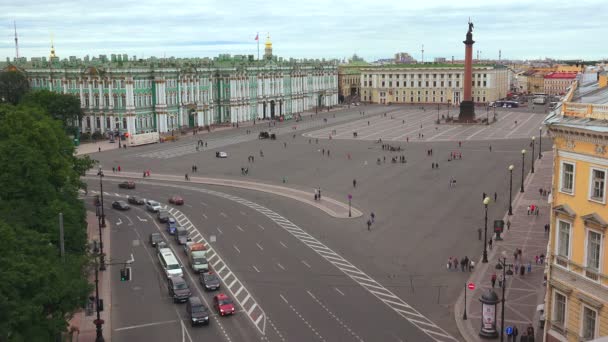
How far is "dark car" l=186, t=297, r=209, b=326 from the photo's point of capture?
34.2 m

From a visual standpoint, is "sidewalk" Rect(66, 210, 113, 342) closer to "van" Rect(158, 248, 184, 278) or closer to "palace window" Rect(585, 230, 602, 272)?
"van" Rect(158, 248, 184, 278)

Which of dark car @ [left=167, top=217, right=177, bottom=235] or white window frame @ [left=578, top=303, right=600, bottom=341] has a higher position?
white window frame @ [left=578, top=303, right=600, bottom=341]

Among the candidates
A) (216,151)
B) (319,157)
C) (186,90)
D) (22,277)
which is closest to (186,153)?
(216,151)

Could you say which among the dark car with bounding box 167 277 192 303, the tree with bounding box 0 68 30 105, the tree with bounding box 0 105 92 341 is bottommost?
the dark car with bounding box 167 277 192 303

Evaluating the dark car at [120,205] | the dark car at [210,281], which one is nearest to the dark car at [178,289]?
the dark car at [210,281]

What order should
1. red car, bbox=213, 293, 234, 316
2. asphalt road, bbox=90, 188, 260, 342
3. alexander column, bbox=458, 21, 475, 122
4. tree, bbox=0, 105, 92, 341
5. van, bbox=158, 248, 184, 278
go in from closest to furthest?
tree, bbox=0, 105, 92, 341, asphalt road, bbox=90, 188, 260, 342, red car, bbox=213, 293, 234, 316, van, bbox=158, 248, 184, 278, alexander column, bbox=458, 21, 475, 122

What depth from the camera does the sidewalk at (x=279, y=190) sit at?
59.8 metres

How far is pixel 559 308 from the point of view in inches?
1096

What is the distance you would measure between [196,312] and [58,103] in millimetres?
83493

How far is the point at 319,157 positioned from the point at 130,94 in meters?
41.6

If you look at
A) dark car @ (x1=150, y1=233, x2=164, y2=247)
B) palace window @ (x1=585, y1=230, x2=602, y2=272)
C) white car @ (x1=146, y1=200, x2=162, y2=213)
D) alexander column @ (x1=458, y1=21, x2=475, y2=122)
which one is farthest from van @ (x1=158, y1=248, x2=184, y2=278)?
alexander column @ (x1=458, y1=21, x2=475, y2=122)

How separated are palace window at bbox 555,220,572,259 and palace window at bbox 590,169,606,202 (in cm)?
194

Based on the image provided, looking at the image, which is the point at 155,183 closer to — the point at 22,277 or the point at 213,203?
the point at 213,203

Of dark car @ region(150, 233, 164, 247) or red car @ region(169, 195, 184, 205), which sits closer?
dark car @ region(150, 233, 164, 247)
